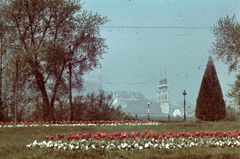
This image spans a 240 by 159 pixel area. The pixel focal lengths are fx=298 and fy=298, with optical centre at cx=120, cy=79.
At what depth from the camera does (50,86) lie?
86.1ft

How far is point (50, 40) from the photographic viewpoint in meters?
25.3

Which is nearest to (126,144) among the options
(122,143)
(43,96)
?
(122,143)

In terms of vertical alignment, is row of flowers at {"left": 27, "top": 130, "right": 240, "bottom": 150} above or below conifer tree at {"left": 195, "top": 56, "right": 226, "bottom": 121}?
below

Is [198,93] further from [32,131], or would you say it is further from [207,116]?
[32,131]

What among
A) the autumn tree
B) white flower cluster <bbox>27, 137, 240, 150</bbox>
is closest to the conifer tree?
the autumn tree

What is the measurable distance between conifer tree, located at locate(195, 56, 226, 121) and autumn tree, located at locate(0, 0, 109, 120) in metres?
10.1

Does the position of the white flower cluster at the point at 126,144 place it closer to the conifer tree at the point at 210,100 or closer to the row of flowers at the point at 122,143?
the row of flowers at the point at 122,143

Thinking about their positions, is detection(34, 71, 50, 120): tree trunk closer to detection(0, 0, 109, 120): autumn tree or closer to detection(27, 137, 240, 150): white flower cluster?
detection(0, 0, 109, 120): autumn tree

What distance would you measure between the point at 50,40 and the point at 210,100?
1533cm

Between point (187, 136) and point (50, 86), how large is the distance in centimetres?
1847

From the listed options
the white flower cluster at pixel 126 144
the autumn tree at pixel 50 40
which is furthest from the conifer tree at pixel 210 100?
the white flower cluster at pixel 126 144

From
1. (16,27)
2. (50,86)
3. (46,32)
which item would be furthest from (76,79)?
(16,27)

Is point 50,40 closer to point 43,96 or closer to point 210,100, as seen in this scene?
point 43,96

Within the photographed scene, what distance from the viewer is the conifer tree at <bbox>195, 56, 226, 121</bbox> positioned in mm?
27438
